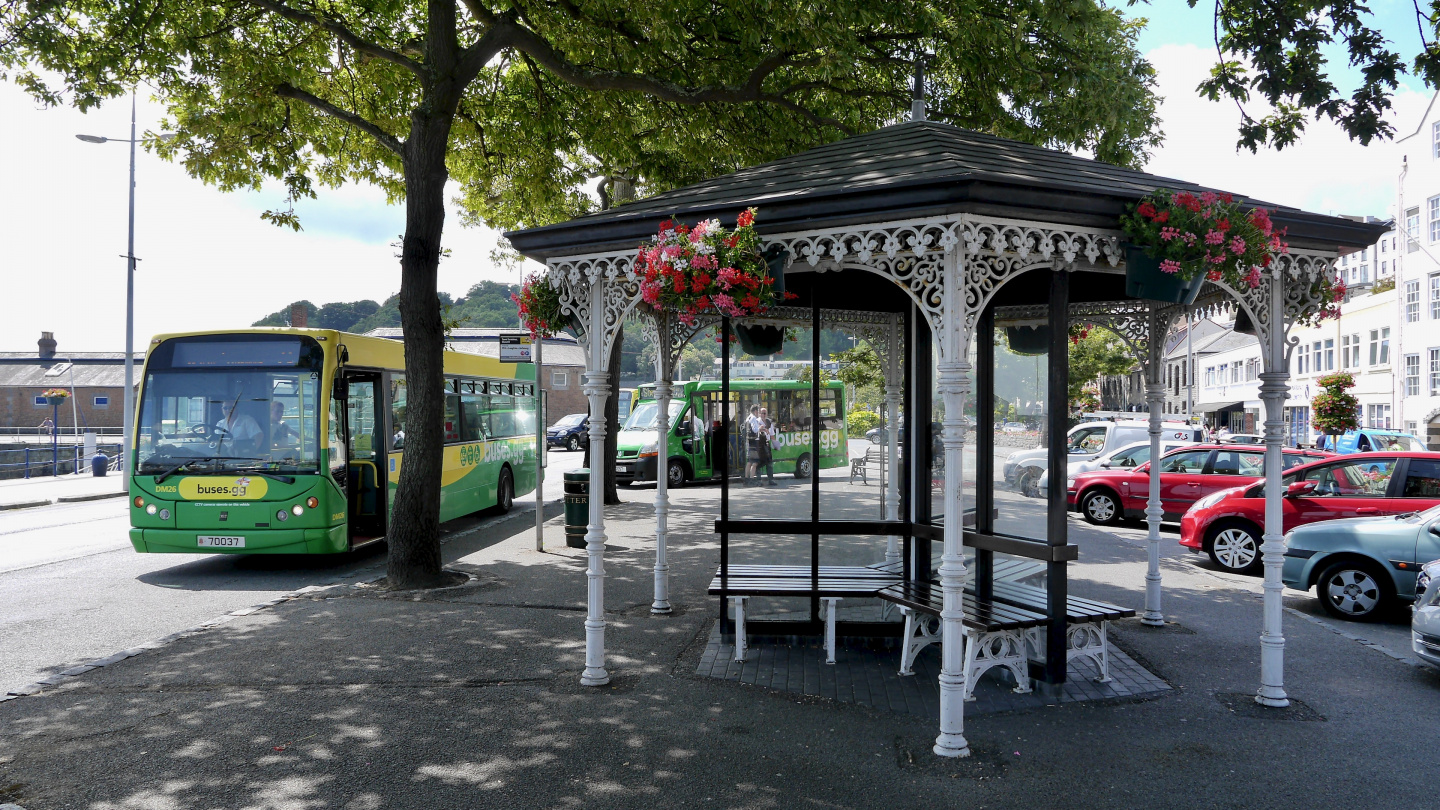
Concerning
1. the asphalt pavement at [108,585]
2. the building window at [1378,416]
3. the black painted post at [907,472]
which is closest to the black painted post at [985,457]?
the black painted post at [907,472]

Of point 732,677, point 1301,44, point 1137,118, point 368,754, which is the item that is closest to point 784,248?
point 732,677

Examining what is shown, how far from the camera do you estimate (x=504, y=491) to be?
1755 cm

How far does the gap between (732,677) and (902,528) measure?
203cm

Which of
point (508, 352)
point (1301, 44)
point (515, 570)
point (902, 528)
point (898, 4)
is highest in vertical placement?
point (898, 4)

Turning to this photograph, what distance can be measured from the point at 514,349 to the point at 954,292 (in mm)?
8054

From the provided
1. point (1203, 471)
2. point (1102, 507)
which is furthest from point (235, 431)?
point (1203, 471)

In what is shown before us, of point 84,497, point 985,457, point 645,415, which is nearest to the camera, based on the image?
point 985,457

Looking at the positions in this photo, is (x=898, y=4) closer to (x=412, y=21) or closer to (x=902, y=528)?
(x=902, y=528)

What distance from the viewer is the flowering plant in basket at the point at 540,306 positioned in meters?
7.11

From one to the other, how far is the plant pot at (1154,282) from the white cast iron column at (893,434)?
3.07m

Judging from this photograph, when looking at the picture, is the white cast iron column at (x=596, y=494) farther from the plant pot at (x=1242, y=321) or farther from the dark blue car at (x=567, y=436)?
the dark blue car at (x=567, y=436)

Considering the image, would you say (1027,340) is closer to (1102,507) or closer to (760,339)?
(760,339)

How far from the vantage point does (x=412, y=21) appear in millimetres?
13281

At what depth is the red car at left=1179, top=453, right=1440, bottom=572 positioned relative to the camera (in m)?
10.2
